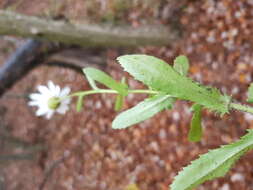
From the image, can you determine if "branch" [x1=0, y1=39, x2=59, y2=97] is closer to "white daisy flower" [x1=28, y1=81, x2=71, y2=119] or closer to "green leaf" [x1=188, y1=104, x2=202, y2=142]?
"white daisy flower" [x1=28, y1=81, x2=71, y2=119]

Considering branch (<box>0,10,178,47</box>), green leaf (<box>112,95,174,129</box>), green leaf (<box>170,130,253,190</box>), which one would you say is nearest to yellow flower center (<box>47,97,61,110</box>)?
green leaf (<box>112,95,174,129</box>)

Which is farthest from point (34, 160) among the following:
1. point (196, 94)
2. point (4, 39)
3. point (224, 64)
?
point (196, 94)

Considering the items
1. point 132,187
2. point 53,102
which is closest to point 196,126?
point 53,102

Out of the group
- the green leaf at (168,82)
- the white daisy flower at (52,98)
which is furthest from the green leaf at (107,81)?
the green leaf at (168,82)

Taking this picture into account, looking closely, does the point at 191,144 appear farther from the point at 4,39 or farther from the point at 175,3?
the point at 4,39

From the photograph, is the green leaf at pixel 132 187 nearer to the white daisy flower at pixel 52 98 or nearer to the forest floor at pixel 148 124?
the forest floor at pixel 148 124

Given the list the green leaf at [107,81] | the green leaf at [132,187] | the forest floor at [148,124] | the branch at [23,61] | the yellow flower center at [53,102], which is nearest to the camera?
the green leaf at [107,81]
